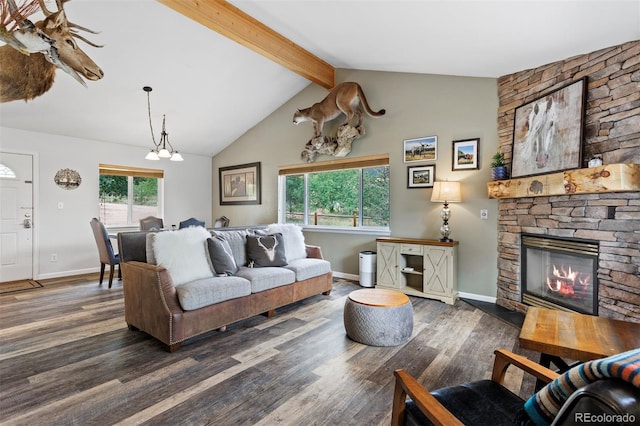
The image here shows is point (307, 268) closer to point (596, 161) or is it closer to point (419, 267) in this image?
point (419, 267)

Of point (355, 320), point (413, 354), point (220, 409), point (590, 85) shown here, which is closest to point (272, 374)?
point (220, 409)

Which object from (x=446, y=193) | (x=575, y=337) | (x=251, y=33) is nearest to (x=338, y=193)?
(x=446, y=193)

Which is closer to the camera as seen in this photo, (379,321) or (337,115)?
(379,321)

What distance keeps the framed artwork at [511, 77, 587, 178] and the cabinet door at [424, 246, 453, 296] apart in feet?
3.93

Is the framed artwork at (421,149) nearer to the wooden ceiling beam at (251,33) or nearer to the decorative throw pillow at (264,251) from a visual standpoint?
the wooden ceiling beam at (251,33)

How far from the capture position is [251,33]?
141 inches

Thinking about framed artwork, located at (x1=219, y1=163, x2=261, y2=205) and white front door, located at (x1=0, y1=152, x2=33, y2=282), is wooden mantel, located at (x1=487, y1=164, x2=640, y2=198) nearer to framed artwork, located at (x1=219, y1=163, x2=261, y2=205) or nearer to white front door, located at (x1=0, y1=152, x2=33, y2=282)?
framed artwork, located at (x1=219, y1=163, x2=261, y2=205)

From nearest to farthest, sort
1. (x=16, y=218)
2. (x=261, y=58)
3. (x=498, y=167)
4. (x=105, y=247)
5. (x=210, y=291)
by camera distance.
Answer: (x=210, y=291) < (x=498, y=167) < (x=105, y=247) < (x=261, y=58) < (x=16, y=218)

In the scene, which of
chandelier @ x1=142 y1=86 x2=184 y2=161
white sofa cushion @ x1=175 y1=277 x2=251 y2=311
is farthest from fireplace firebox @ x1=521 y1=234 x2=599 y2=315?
chandelier @ x1=142 y1=86 x2=184 y2=161

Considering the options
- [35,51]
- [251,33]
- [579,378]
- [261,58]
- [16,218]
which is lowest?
[579,378]

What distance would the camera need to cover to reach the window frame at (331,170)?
15.5 ft

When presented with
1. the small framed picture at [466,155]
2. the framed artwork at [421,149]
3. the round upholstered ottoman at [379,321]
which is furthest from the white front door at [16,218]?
the small framed picture at [466,155]

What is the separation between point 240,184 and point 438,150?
4.17m

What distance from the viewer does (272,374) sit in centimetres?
216
